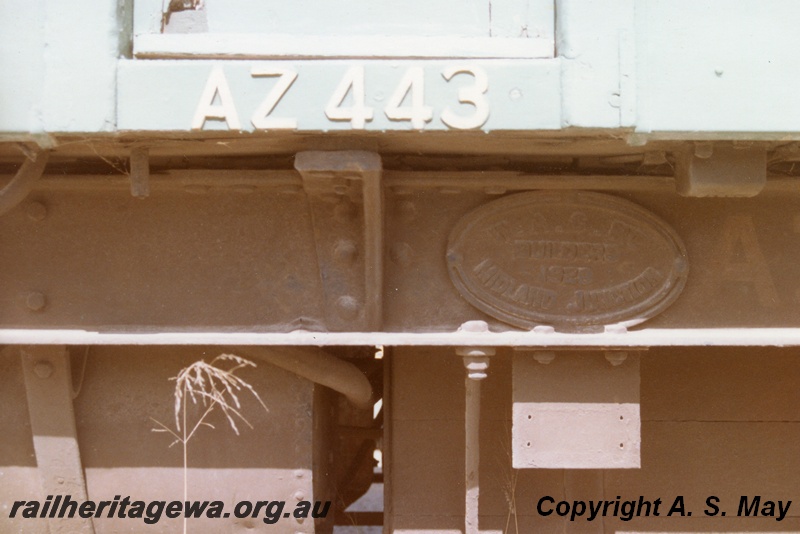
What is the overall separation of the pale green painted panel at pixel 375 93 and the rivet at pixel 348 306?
663mm

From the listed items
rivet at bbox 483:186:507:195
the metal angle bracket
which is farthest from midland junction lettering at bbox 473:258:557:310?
the metal angle bracket

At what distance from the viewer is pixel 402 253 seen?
8.92ft

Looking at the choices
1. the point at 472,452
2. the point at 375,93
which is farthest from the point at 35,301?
the point at 472,452

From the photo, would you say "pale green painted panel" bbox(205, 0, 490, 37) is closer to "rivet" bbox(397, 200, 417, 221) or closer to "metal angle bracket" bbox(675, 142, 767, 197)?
"rivet" bbox(397, 200, 417, 221)

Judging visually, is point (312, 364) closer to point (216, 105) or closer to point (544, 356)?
point (544, 356)

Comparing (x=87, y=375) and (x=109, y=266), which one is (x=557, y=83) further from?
(x=87, y=375)

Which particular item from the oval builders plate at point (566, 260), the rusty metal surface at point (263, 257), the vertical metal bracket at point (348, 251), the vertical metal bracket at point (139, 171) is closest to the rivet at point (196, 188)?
the rusty metal surface at point (263, 257)

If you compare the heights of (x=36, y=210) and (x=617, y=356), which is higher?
(x=36, y=210)

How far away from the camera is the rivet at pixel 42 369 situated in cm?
280

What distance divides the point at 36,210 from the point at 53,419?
725 mm

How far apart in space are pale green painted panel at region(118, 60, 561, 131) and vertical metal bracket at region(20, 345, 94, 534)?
1.05 m

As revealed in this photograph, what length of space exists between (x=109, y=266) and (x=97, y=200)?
228mm

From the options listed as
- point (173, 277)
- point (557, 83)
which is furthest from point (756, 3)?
point (173, 277)

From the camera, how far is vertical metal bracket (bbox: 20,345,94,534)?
280cm
